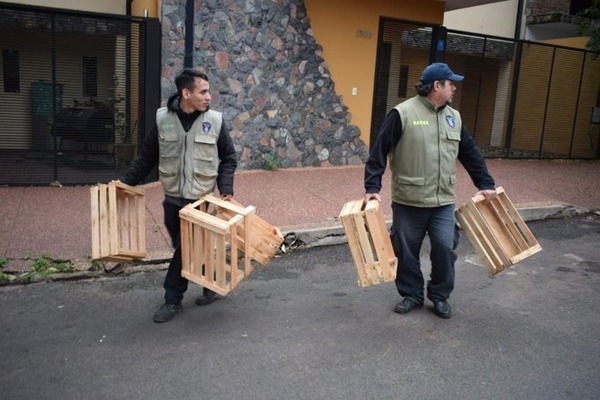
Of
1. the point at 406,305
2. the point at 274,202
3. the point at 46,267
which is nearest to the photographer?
the point at 406,305

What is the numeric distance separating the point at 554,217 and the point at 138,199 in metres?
6.32

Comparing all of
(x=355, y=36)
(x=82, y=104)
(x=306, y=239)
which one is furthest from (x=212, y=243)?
(x=355, y=36)

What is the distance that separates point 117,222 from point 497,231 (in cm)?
294

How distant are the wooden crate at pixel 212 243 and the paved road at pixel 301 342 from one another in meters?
0.42

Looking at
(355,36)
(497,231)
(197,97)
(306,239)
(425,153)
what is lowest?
(306,239)

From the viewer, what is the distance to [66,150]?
8727 millimetres

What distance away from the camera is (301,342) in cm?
404

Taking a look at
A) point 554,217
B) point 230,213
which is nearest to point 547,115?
point 554,217

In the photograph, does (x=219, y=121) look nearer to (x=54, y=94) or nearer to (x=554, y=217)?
(x=54, y=94)

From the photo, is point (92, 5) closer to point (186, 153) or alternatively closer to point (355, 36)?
point (355, 36)

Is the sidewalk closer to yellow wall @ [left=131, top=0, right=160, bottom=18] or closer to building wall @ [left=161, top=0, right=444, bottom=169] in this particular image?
building wall @ [left=161, top=0, right=444, bottom=169]

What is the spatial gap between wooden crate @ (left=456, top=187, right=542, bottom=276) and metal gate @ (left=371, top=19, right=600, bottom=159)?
29.4ft

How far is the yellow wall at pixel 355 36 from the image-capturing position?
34.4 ft

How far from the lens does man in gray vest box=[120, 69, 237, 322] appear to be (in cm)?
420
